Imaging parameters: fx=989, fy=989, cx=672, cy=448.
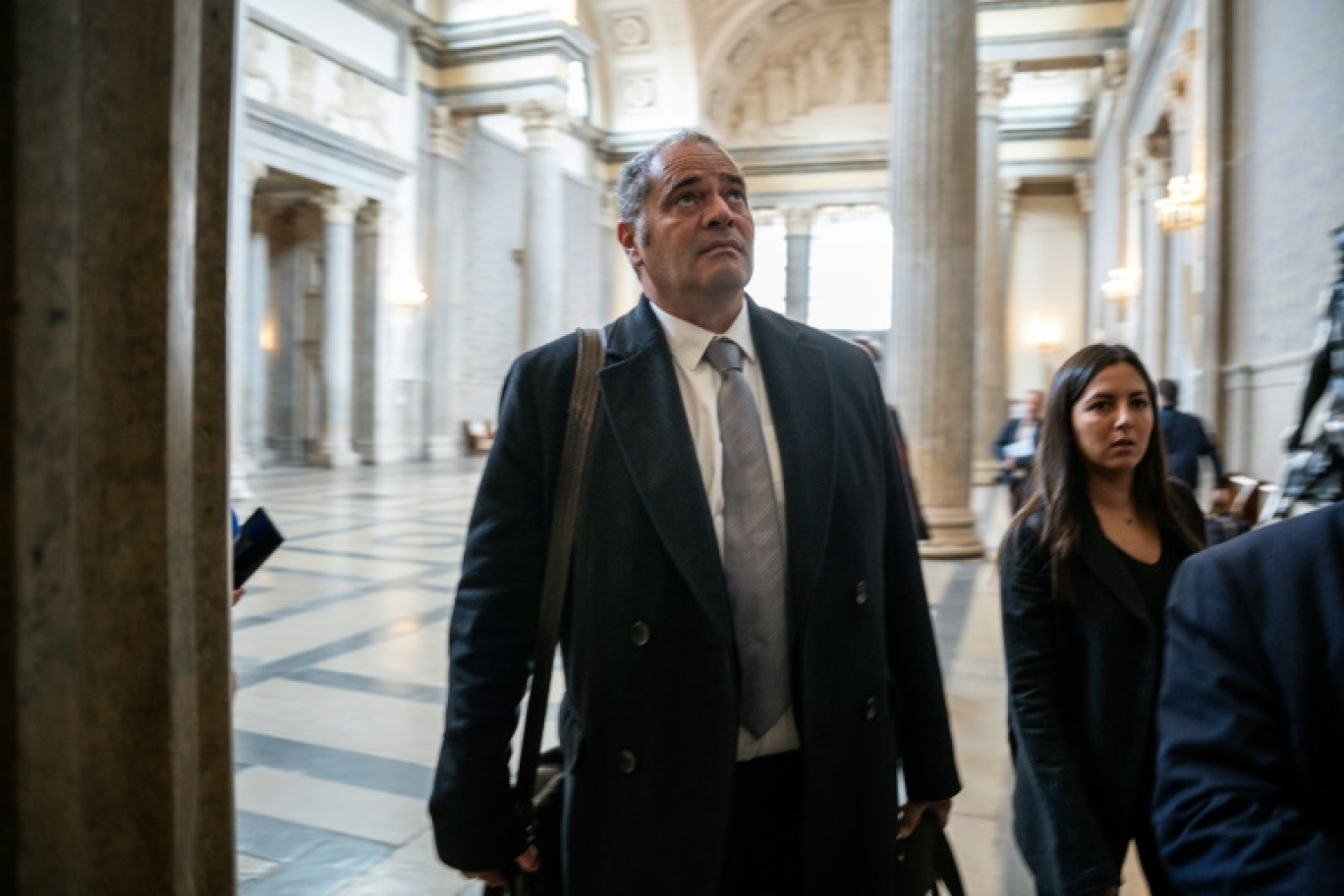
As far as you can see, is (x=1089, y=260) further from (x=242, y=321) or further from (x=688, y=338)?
(x=688, y=338)

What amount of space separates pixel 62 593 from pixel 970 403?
8867mm

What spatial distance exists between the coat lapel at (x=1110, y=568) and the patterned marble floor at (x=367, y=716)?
1.28 meters

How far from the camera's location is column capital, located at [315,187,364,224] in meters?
19.3

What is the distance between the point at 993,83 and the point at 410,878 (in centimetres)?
1661

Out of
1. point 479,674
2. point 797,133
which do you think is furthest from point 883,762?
point 797,133

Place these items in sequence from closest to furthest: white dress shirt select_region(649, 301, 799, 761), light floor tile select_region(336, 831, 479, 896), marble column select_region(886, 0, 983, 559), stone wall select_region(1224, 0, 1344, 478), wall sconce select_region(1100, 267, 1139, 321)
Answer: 1. white dress shirt select_region(649, 301, 799, 761)
2. light floor tile select_region(336, 831, 479, 896)
3. stone wall select_region(1224, 0, 1344, 478)
4. marble column select_region(886, 0, 983, 559)
5. wall sconce select_region(1100, 267, 1139, 321)

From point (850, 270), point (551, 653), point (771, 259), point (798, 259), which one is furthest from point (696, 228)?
point (771, 259)

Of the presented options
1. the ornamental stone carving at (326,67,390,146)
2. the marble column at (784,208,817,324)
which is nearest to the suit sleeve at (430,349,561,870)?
the ornamental stone carving at (326,67,390,146)

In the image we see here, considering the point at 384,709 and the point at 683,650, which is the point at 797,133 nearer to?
the point at 384,709

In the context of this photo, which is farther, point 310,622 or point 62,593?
point 310,622

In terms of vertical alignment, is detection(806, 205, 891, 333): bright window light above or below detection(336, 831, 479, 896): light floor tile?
above

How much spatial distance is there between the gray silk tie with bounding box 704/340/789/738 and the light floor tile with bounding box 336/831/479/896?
5.39 feet

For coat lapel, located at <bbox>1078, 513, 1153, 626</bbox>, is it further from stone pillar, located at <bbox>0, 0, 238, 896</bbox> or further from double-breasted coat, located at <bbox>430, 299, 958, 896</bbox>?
stone pillar, located at <bbox>0, 0, 238, 896</bbox>

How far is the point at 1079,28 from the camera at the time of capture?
1644 cm
